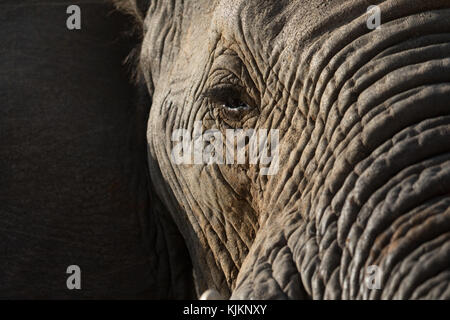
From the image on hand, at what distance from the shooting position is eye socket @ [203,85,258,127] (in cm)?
356

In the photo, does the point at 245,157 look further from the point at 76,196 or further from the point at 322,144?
the point at 76,196

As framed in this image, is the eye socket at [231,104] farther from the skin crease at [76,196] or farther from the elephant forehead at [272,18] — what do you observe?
the skin crease at [76,196]

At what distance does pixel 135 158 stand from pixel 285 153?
4.01 feet

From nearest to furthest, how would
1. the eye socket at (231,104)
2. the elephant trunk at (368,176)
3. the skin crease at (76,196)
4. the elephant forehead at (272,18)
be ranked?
the elephant trunk at (368,176)
the elephant forehead at (272,18)
the eye socket at (231,104)
the skin crease at (76,196)

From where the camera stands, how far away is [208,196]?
12.5 ft

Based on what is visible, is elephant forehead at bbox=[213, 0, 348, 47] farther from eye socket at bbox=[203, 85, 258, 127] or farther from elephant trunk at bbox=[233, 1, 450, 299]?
eye socket at bbox=[203, 85, 258, 127]

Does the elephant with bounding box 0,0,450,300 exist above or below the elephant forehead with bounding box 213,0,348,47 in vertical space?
below

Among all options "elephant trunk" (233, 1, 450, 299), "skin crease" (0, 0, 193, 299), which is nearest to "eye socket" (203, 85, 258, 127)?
"elephant trunk" (233, 1, 450, 299)

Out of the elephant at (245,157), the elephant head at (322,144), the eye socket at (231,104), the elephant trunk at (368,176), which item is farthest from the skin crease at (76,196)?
the elephant trunk at (368,176)

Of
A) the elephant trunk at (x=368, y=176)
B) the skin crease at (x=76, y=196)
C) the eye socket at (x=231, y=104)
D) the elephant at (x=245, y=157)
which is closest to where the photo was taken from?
the elephant trunk at (x=368, y=176)

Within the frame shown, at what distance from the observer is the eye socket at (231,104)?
3561mm

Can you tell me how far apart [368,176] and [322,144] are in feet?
0.88
